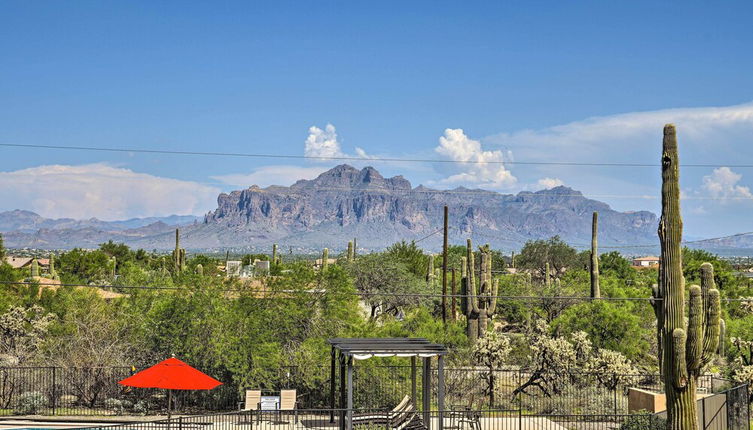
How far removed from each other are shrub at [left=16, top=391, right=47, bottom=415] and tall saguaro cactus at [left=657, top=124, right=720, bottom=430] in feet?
63.5

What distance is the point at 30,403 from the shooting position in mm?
25188

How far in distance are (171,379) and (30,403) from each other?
8492 millimetres

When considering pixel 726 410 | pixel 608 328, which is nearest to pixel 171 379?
pixel 726 410

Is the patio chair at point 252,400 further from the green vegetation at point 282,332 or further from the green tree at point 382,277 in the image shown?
the green tree at point 382,277

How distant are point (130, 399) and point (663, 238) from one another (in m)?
18.8

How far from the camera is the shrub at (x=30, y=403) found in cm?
2509

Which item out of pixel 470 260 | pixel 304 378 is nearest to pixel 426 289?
pixel 470 260

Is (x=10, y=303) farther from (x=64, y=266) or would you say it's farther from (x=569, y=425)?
(x=64, y=266)

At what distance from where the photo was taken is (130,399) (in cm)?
2648

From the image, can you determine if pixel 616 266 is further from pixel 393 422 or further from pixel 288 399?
pixel 393 422

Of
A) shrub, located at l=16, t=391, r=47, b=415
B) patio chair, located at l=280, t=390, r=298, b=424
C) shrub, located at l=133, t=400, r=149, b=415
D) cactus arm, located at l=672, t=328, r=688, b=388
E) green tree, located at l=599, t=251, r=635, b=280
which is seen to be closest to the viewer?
cactus arm, located at l=672, t=328, r=688, b=388

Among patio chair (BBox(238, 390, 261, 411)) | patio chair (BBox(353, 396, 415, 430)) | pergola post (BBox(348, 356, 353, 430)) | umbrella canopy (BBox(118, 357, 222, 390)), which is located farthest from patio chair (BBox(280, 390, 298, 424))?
umbrella canopy (BBox(118, 357, 222, 390))

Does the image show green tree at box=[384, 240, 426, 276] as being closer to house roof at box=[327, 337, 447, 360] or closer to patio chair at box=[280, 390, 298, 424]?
patio chair at box=[280, 390, 298, 424]

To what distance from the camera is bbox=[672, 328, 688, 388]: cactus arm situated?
1373cm
